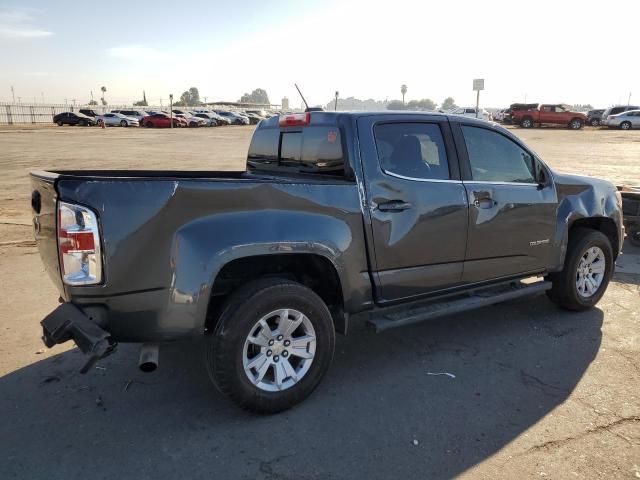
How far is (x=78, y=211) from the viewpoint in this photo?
269 centimetres

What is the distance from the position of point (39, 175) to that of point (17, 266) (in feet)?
12.3

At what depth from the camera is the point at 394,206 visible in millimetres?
3619

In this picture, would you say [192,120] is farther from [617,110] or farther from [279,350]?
[279,350]

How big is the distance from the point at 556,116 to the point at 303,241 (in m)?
47.8

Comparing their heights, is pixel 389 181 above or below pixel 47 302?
above

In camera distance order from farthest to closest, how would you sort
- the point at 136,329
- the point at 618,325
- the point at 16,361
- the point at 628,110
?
the point at 628,110
the point at 618,325
the point at 16,361
the point at 136,329

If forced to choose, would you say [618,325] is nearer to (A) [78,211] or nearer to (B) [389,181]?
(B) [389,181]

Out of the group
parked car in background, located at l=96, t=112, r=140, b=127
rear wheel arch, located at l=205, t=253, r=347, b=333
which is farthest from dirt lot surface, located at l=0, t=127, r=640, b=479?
parked car in background, located at l=96, t=112, r=140, b=127

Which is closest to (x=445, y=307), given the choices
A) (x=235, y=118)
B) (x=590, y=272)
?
(x=590, y=272)

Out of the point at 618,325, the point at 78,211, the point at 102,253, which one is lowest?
the point at 618,325

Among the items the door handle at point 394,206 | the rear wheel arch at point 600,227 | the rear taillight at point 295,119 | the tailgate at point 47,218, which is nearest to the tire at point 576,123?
the rear wheel arch at point 600,227

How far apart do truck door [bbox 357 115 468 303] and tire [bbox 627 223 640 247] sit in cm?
513

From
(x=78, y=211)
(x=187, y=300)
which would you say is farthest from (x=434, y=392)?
(x=78, y=211)

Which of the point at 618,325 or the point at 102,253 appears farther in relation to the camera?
the point at 618,325
